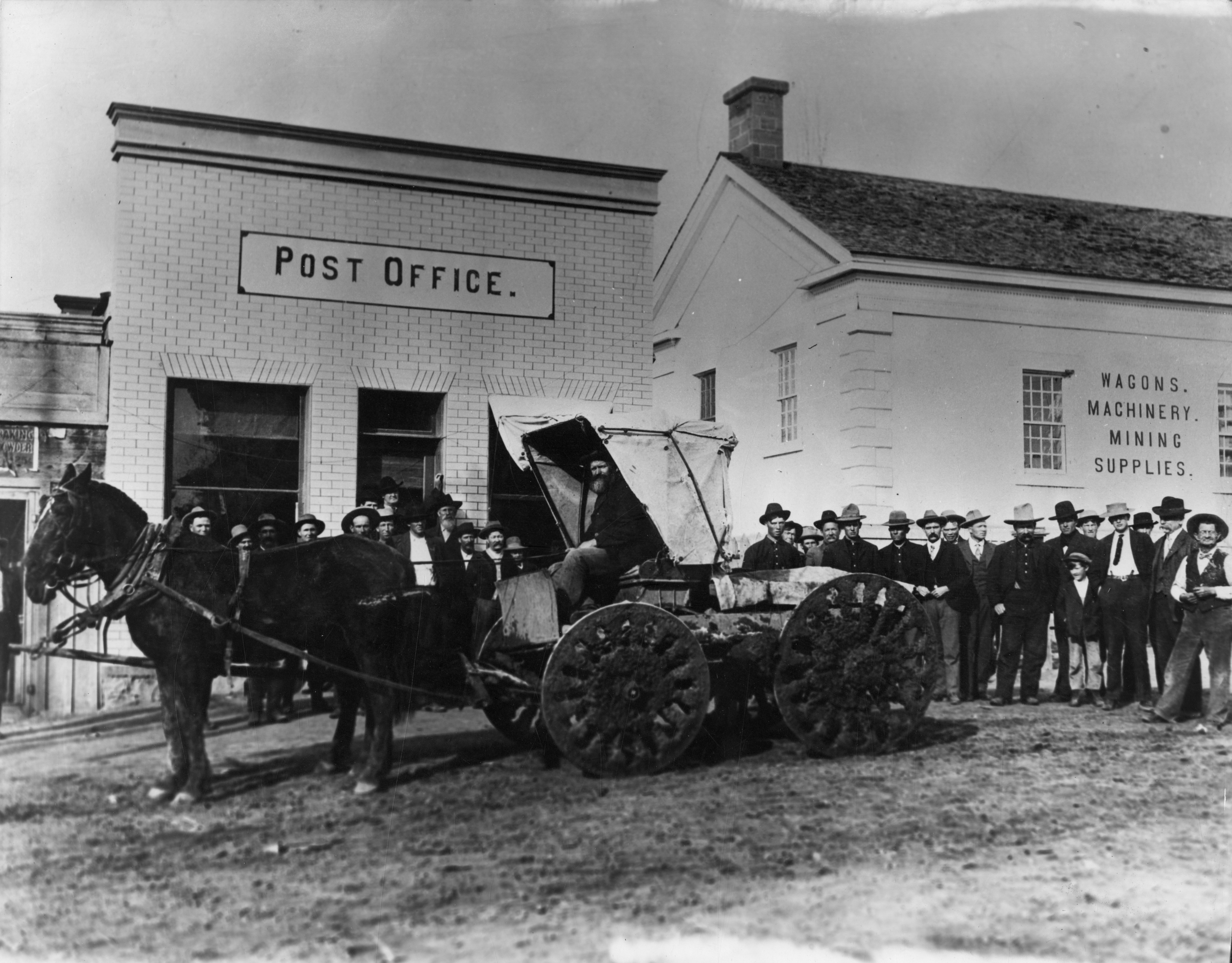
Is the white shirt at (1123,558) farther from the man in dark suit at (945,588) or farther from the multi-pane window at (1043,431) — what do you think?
the man in dark suit at (945,588)

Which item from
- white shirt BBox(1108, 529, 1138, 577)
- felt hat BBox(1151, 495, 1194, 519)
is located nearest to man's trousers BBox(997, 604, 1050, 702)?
white shirt BBox(1108, 529, 1138, 577)

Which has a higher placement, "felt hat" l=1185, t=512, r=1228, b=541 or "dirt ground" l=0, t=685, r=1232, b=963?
"felt hat" l=1185, t=512, r=1228, b=541

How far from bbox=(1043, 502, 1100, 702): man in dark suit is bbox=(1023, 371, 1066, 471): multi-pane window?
38 centimetres

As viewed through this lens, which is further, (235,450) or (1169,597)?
(1169,597)

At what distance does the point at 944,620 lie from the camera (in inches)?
373

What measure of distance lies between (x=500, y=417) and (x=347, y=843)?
117 inches

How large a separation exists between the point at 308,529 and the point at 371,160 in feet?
7.56

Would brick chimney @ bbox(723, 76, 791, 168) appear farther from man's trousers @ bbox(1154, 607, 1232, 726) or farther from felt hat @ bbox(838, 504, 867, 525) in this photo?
man's trousers @ bbox(1154, 607, 1232, 726)

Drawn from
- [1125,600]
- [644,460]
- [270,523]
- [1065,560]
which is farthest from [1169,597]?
[270,523]

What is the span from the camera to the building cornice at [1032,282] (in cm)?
943

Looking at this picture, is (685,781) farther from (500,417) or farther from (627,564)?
(500,417)

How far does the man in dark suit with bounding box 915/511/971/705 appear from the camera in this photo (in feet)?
29.8

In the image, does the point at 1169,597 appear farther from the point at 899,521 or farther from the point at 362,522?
the point at 362,522

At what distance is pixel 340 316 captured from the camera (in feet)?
21.6
